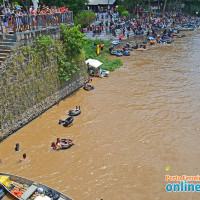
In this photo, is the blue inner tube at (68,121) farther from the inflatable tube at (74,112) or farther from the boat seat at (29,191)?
the boat seat at (29,191)

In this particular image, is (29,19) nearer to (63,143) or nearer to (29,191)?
(63,143)

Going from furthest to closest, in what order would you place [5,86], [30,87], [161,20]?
[161,20]
[30,87]
[5,86]

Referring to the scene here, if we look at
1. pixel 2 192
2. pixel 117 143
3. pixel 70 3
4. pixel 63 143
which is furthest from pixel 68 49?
pixel 70 3

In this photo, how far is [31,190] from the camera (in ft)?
32.7

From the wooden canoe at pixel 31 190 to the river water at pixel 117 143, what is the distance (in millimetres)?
1000

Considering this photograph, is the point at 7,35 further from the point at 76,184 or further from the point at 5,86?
the point at 76,184

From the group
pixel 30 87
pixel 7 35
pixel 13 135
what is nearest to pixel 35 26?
pixel 7 35

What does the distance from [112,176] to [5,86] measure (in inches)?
315

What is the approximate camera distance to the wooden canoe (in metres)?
9.61

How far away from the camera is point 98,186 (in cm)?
1102

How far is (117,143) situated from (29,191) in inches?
235

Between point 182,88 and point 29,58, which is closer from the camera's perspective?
point 29,58

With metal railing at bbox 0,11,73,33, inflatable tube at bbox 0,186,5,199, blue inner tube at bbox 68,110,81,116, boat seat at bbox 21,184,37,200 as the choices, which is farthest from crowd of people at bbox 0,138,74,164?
metal railing at bbox 0,11,73,33

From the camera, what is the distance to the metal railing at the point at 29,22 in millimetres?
14070
